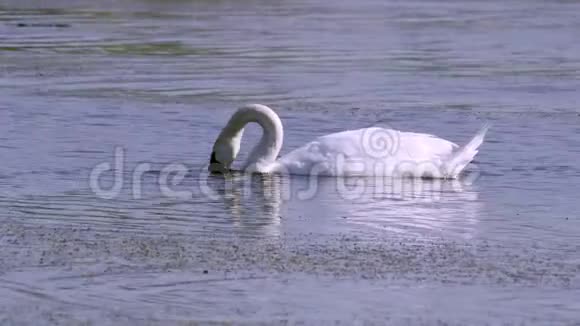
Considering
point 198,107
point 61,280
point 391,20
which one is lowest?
point 61,280

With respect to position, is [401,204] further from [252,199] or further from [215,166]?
[215,166]

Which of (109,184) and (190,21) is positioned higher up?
(190,21)

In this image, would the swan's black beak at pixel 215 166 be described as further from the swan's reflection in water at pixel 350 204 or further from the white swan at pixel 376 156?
the swan's reflection in water at pixel 350 204

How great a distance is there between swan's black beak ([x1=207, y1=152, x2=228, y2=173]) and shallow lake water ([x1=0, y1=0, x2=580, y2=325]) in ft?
0.58

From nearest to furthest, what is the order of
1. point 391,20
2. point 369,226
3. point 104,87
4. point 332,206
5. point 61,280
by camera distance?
point 61,280
point 369,226
point 332,206
point 104,87
point 391,20

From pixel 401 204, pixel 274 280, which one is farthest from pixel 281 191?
pixel 274 280

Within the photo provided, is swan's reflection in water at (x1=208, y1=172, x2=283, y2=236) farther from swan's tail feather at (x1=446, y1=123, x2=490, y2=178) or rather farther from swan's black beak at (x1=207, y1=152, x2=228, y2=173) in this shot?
swan's tail feather at (x1=446, y1=123, x2=490, y2=178)

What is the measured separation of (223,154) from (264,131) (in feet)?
1.27

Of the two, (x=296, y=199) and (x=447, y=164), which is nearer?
(x=296, y=199)

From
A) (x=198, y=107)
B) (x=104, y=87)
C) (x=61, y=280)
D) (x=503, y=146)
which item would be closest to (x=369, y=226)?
(x=61, y=280)

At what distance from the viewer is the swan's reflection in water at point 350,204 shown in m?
9.42

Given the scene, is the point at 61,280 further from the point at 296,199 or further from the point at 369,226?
the point at 296,199

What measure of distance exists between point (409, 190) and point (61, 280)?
375 cm

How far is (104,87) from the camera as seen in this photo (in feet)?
53.0
